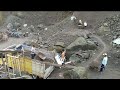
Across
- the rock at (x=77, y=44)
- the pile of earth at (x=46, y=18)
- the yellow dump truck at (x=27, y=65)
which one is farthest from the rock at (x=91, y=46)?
the pile of earth at (x=46, y=18)

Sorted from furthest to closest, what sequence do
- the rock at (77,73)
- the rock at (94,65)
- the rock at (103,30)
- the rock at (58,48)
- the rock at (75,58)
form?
the rock at (103,30)
the rock at (58,48)
the rock at (75,58)
the rock at (94,65)
the rock at (77,73)

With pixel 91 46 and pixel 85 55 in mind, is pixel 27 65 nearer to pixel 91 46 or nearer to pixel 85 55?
pixel 85 55

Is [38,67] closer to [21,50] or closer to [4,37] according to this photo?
[21,50]

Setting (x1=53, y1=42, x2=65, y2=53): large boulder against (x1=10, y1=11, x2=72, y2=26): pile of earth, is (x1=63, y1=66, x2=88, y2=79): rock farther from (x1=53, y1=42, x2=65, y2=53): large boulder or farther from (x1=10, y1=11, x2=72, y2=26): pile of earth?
(x1=10, y1=11, x2=72, y2=26): pile of earth

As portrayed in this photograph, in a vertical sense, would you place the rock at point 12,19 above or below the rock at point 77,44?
above

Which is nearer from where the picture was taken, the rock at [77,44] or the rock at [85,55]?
the rock at [85,55]

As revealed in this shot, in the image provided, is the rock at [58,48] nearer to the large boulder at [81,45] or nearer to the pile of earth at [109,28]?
the large boulder at [81,45]

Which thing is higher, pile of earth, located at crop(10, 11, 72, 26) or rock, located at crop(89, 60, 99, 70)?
pile of earth, located at crop(10, 11, 72, 26)

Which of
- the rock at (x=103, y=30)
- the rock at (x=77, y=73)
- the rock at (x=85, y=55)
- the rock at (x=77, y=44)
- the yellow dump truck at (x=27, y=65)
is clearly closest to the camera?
the rock at (x=77, y=73)

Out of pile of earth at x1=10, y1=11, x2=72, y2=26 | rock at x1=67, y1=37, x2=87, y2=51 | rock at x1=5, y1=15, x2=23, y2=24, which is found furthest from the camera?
rock at x1=5, y1=15, x2=23, y2=24

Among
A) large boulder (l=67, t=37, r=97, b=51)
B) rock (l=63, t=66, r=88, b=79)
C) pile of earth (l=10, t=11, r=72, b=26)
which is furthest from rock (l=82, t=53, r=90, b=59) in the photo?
pile of earth (l=10, t=11, r=72, b=26)

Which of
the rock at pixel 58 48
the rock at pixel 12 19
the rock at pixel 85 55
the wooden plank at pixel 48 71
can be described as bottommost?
the wooden plank at pixel 48 71

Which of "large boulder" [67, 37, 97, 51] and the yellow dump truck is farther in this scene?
"large boulder" [67, 37, 97, 51]

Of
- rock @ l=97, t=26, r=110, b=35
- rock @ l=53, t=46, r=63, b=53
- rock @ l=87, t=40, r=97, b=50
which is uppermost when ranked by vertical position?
rock @ l=97, t=26, r=110, b=35
